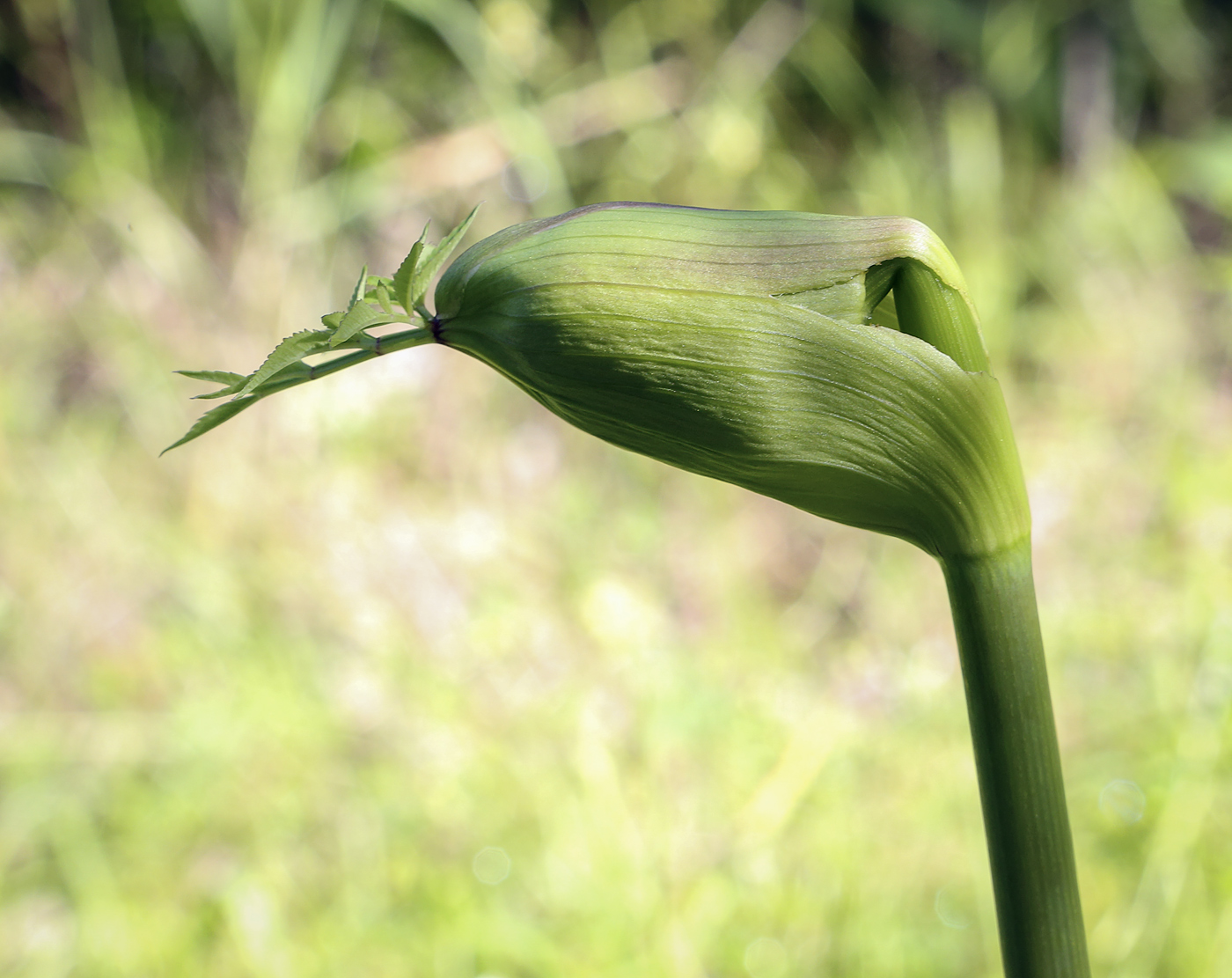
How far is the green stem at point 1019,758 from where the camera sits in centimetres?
29

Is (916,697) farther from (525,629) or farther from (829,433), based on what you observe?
(829,433)

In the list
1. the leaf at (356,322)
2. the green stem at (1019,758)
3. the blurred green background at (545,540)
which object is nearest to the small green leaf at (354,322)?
the leaf at (356,322)

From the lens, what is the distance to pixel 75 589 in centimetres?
150

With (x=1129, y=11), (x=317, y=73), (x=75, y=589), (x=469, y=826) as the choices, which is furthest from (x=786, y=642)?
(x=1129, y=11)

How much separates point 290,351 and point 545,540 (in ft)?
4.22

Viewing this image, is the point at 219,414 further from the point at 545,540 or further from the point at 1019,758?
the point at 545,540

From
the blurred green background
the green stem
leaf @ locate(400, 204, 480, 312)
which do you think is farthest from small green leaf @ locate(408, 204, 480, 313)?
the blurred green background

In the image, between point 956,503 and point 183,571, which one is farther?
point 183,571

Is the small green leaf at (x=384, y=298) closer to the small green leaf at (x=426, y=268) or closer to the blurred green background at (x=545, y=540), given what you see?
the small green leaf at (x=426, y=268)

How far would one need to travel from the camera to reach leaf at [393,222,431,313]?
0.89 feet

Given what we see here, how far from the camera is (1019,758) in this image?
0.29 m

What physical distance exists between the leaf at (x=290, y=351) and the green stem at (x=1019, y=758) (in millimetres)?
193

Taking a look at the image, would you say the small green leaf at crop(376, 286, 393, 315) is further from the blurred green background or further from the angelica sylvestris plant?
the blurred green background

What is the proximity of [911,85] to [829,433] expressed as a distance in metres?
2.31
